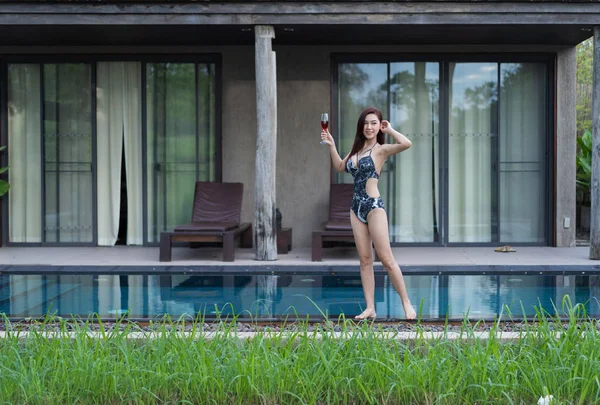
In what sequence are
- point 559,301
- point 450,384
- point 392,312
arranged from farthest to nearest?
1. point 559,301
2. point 392,312
3. point 450,384

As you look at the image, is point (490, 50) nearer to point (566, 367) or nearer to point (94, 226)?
point (94, 226)

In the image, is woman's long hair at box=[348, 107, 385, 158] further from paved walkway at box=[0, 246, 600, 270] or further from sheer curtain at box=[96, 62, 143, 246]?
sheer curtain at box=[96, 62, 143, 246]

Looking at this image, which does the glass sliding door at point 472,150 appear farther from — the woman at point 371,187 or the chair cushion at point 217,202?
the woman at point 371,187

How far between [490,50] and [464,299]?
5280mm

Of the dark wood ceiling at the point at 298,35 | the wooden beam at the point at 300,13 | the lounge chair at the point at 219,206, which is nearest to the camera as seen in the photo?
the wooden beam at the point at 300,13

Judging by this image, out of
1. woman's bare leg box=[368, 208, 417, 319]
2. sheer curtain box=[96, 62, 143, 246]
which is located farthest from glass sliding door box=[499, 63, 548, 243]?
woman's bare leg box=[368, 208, 417, 319]

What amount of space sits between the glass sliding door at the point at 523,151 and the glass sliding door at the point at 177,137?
13.7 feet

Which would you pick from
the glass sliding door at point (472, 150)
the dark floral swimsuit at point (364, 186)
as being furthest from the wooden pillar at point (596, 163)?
the dark floral swimsuit at point (364, 186)

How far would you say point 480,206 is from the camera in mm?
11422

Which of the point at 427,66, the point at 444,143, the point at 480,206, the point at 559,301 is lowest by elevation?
the point at 559,301

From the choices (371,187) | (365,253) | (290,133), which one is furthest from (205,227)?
(371,187)

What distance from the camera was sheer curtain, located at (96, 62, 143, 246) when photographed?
11438 millimetres

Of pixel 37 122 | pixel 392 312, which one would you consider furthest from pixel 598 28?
pixel 37 122

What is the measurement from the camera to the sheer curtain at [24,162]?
11461 millimetres
